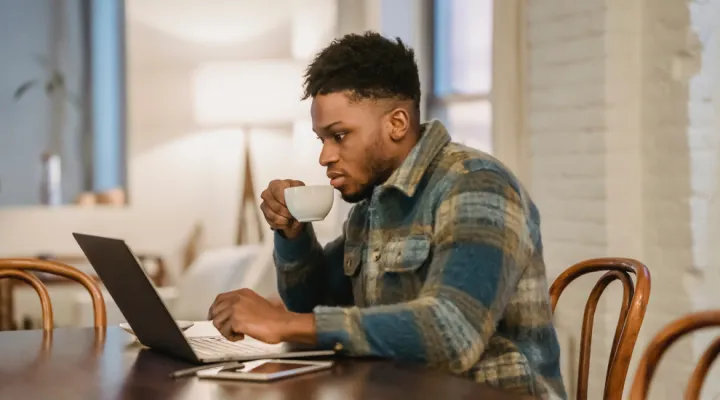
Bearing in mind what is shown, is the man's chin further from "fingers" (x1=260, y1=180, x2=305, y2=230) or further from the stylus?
the stylus

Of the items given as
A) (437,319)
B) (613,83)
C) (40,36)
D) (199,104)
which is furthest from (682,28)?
(40,36)

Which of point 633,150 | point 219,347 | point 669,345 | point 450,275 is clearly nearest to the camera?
point 669,345

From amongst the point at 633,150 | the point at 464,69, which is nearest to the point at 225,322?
the point at 633,150

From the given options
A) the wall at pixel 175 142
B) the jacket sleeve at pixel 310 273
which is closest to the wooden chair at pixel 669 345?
the jacket sleeve at pixel 310 273

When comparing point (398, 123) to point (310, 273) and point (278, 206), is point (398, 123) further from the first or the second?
point (310, 273)

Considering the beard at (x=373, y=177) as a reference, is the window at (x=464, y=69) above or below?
above

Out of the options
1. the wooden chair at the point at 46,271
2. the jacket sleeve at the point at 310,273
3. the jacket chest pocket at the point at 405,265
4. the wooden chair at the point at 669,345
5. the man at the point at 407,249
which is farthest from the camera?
the wooden chair at the point at 46,271

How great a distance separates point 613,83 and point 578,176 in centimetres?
29

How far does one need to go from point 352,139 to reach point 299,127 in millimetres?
3497

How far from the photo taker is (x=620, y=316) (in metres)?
1.70

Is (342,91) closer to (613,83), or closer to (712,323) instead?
(712,323)

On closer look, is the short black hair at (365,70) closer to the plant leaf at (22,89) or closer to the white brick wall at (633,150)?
the white brick wall at (633,150)

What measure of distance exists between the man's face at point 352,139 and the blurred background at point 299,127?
1304 millimetres

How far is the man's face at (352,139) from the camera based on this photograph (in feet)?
5.54
